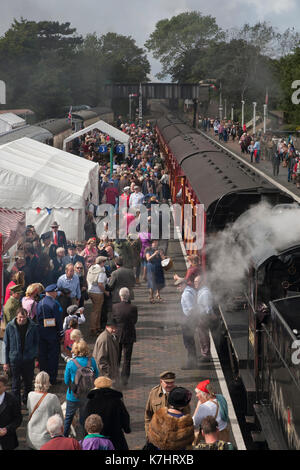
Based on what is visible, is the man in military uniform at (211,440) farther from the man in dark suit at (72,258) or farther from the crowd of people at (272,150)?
the crowd of people at (272,150)

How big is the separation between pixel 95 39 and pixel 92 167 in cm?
16345

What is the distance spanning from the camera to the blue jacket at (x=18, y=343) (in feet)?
36.0

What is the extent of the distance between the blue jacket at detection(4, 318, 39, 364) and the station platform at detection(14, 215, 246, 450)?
807mm

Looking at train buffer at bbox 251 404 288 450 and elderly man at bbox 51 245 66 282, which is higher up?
elderly man at bbox 51 245 66 282

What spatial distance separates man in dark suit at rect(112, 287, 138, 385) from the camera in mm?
12250

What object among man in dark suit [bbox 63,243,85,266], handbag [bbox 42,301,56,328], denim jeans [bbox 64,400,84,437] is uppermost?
man in dark suit [bbox 63,243,85,266]

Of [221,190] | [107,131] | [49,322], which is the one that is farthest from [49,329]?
[107,131]

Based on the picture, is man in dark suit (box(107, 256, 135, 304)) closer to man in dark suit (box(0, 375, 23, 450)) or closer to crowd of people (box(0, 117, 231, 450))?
crowd of people (box(0, 117, 231, 450))

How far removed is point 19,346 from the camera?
1101 cm

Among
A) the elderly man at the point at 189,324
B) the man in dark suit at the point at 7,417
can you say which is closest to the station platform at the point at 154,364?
the elderly man at the point at 189,324

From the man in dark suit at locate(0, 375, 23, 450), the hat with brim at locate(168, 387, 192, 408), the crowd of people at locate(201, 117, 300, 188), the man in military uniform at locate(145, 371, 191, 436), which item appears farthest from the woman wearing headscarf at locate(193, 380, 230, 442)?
the crowd of people at locate(201, 117, 300, 188)

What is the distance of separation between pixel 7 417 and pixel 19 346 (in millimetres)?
2394

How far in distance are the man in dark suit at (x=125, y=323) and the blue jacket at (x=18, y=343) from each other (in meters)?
1.57
